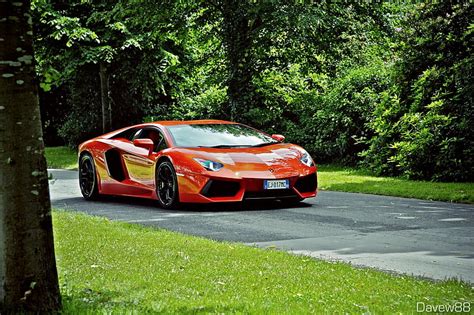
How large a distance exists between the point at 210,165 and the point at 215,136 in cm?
123

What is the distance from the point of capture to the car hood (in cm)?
1236

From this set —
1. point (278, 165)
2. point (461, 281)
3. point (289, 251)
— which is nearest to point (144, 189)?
point (278, 165)

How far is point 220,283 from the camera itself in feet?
20.1

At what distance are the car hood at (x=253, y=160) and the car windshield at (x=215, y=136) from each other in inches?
13.2

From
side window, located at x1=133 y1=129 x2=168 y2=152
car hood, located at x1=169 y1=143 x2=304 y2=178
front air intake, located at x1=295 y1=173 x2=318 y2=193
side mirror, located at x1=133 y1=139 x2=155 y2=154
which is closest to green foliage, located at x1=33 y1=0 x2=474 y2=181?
front air intake, located at x1=295 y1=173 x2=318 y2=193

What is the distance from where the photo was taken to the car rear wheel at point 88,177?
14859 millimetres

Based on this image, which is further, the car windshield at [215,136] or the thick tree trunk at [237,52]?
the thick tree trunk at [237,52]

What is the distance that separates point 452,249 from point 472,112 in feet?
30.8

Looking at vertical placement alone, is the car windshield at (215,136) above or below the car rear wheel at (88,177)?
above

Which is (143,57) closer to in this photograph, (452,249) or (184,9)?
(184,9)

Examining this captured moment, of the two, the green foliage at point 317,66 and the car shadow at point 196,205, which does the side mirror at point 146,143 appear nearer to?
the car shadow at point 196,205

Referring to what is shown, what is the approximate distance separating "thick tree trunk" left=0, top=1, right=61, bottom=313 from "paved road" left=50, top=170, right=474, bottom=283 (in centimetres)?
215

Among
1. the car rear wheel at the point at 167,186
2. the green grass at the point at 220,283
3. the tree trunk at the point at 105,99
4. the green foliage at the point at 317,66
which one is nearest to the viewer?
the green grass at the point at 220,283

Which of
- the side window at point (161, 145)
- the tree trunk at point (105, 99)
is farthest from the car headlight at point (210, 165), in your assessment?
the tree trunk at point (105, 99)
